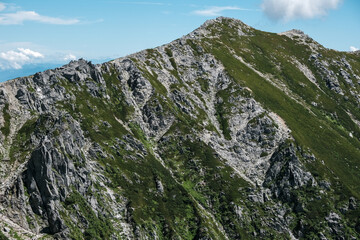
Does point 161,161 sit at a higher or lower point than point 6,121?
lower

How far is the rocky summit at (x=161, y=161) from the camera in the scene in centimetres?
10150

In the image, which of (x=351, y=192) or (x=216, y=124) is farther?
(x=216, y=124)

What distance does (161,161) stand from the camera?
151 metres

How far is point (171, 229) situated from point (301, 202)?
59095mm

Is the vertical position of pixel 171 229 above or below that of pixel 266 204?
below

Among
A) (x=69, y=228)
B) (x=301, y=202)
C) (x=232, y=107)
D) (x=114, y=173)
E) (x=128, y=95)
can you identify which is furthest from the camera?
(x=232, y=107)

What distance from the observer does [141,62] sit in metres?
194

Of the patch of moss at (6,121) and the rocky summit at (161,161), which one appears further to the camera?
the patch of moss at (6,121)

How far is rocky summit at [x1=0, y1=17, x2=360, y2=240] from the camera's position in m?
102

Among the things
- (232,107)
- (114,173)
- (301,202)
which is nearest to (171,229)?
(114,173)

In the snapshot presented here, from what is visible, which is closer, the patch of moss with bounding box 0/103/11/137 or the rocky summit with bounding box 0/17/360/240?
the rocky summit with bounding box 0/17/360/240

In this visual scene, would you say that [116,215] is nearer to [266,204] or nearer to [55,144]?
[55,144]

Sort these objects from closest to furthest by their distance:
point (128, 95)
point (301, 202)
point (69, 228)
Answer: point (69, 228) < point (301, 202) < point (128, 95)

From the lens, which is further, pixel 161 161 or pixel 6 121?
pixel 161 161
